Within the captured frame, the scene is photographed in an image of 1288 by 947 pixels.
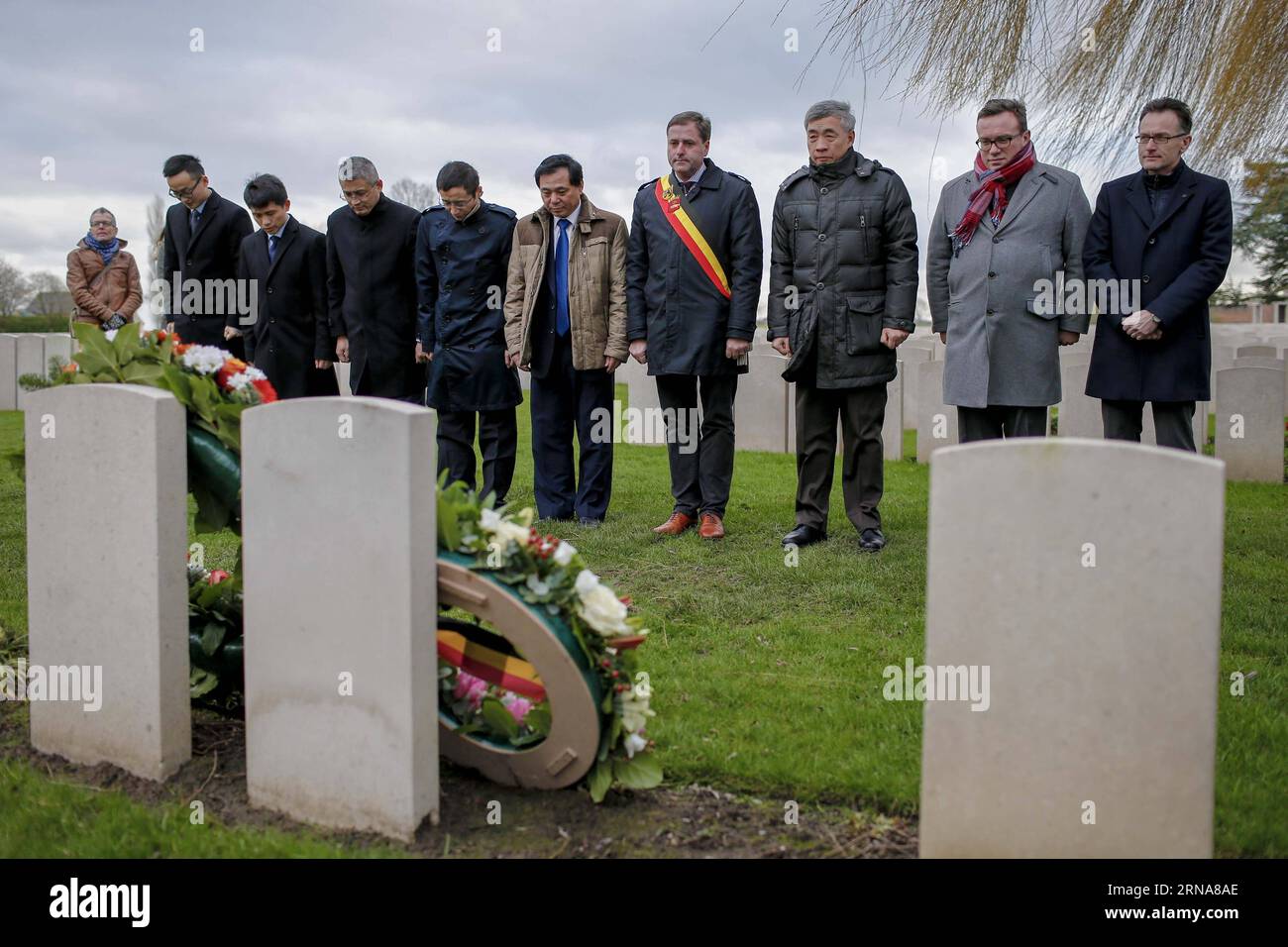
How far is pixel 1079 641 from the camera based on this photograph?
2592 mm

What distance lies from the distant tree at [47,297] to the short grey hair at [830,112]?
91.0 ft

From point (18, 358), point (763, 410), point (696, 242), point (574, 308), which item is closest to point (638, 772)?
point (696, 242)

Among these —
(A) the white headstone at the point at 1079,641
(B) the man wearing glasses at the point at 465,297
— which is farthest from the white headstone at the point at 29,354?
(A) the white headstone at the point at 1079,641

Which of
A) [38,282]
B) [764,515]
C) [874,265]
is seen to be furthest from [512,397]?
[38,282]

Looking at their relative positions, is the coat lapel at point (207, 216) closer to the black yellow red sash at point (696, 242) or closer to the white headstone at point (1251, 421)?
the black yellow red sash at point (696, 242)

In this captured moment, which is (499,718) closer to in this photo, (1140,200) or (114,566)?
(114,566)

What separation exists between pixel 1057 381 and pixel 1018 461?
3527 millimetres

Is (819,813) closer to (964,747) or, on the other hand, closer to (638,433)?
(964,747)

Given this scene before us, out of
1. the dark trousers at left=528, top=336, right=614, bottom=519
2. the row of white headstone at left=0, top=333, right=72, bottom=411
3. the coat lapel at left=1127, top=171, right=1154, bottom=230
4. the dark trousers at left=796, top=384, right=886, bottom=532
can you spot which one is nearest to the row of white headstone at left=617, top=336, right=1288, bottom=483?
the dark trousers at left=796, top=384, right=886, bottom=532

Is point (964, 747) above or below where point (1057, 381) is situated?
below

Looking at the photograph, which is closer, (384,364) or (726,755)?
(726,755)

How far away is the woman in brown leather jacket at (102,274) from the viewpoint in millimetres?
10844

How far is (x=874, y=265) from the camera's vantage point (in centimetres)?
628

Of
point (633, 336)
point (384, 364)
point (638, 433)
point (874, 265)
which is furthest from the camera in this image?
point (638, 433)
